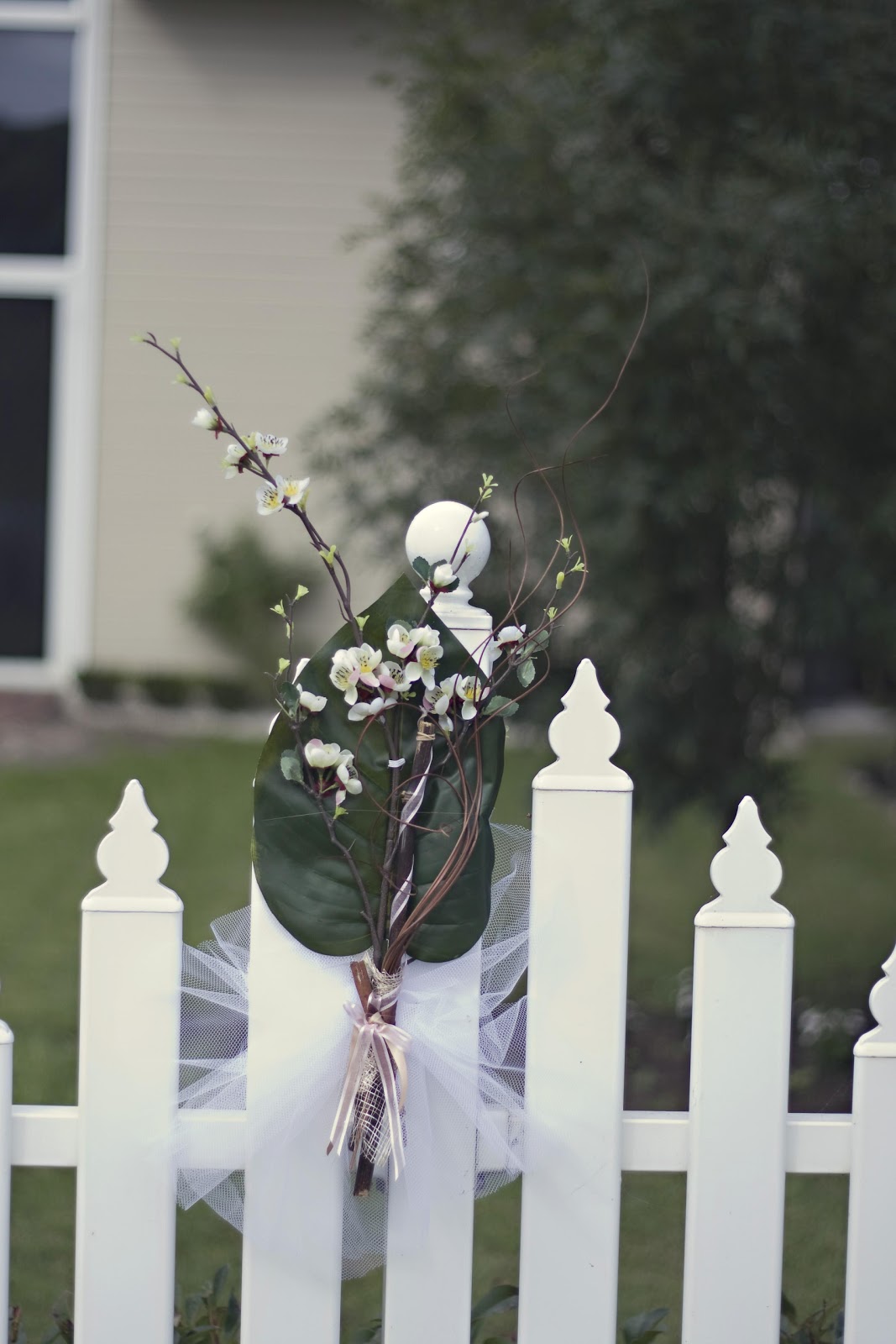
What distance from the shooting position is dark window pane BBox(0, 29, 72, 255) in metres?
7.77

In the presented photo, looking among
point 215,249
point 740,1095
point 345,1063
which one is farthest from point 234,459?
point 215,249

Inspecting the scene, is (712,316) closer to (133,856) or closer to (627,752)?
(627,752)

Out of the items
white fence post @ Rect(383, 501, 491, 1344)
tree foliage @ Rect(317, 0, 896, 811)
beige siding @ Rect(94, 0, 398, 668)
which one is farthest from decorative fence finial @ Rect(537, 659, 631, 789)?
beige siding @ Rect(94, 0, 398, 668)

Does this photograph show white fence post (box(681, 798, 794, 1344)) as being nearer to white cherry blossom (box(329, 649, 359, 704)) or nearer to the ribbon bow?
the ribbon bow

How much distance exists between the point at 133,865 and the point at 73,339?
6971 millimetres

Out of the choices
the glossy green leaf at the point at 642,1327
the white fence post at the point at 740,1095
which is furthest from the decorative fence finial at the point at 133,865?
the glossy green leaf at the point at 642,1327

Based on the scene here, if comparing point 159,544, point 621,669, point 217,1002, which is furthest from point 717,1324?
point 159,544

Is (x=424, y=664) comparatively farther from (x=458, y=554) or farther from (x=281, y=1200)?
(x=281, y=1200)

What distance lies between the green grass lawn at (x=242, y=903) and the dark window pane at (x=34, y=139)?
315 cm

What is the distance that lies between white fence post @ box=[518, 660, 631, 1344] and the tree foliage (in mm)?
1734

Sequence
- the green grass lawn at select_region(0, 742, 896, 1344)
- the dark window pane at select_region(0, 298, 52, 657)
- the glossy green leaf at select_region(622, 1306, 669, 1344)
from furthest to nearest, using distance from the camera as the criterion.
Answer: the dark window pane at select_region(0, 298, 52, 657) < the green grass lawn at select_region(0, 742, 896, 1344) < the glossy green leaf at select_region(622, 1306, 669, 1344)

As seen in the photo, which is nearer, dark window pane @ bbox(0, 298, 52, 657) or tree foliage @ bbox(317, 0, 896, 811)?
tree foliage @ bbox(317, 0, 896, 811)

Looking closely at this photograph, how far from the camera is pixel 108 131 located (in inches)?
303

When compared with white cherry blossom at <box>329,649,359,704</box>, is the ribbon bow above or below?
below
